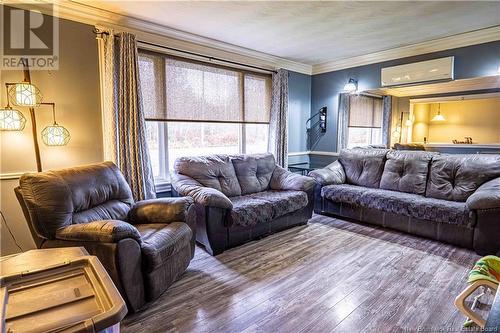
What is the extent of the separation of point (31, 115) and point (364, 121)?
15.1ft

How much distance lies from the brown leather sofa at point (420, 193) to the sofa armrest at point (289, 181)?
0.49m

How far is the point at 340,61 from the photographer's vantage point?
4801 mm

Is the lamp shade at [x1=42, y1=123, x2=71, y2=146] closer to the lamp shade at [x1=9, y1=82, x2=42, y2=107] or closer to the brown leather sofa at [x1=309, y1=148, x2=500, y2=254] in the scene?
the lamp shade at [x1=9, y1=82, x2=42, y2=107]

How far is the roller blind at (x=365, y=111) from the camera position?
15.2ft

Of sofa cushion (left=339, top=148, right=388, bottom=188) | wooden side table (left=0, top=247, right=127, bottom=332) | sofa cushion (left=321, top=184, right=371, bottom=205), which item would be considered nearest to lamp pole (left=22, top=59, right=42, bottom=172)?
wooden side table (left=0, top=247, right=127, bottom=332)

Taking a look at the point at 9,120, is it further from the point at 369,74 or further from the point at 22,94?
the point at 369,74

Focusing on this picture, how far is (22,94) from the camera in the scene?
2295mm

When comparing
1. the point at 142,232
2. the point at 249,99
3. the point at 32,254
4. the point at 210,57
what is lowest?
the point at 142,232

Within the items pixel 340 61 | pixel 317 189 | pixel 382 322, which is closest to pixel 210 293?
pixel 382 322

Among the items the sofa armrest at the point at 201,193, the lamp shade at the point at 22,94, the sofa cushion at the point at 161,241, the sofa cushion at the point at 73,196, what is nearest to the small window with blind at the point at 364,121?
the sofa armrest at the point at 201,193

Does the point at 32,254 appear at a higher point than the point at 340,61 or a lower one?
lower

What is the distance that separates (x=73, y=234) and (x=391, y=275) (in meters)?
2.56

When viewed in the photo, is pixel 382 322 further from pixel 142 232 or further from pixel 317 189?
pixel 317 189

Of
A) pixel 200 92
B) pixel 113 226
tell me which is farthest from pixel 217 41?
pixel 113 226
